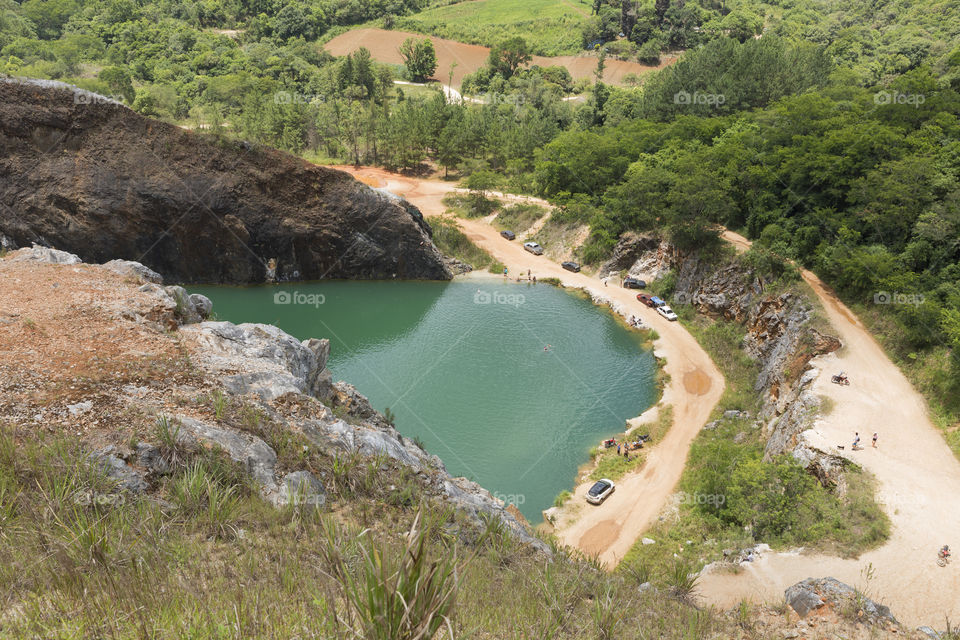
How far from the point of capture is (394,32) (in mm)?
123062

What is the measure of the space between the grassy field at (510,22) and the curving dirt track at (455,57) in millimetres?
3486

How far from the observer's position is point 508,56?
10212 cm

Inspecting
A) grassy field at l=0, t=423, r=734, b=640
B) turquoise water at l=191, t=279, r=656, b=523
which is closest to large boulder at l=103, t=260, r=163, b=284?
turquoise water at l=191, t=279, r=656, b=523

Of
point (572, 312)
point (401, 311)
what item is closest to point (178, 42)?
point (401, 311)

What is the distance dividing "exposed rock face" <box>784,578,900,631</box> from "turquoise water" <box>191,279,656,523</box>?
11.8 metres

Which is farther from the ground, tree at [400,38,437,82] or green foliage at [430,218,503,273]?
tree at [400,38,437,82]

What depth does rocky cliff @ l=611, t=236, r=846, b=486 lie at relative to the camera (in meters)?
24.4

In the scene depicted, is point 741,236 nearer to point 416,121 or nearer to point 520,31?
point 416,121

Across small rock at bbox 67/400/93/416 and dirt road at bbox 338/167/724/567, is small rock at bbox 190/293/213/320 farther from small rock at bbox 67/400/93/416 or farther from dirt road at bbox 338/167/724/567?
dirt road at bbox 338/167/724/567

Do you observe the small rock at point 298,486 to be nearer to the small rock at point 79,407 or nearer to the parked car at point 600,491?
the small rock at point 79,407

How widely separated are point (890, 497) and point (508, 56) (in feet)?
325

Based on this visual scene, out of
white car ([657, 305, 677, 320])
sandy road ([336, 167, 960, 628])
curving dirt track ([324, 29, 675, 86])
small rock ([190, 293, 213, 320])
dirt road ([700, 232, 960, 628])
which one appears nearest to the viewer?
dirt road ([700, 232, 960, 628])

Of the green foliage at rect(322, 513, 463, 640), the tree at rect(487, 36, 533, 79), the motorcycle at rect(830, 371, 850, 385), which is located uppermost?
the green foliage at rect(322, 513, 463, 640)

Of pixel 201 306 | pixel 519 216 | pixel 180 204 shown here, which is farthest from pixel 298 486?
pixel 519 216
